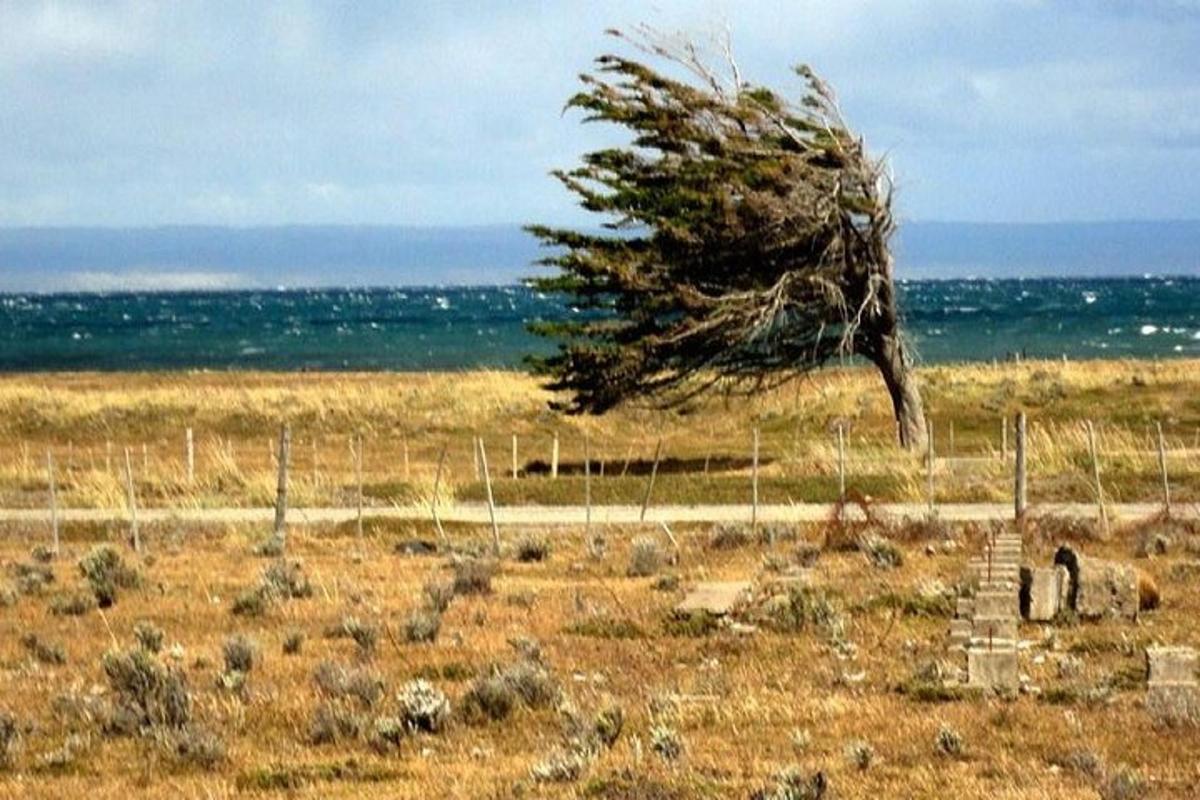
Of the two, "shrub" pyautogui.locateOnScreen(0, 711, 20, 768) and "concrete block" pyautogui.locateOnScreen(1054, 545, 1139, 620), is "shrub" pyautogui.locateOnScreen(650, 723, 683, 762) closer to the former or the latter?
"shrub" pyautogui.locateOnScreen(0, 711, 20, 768)

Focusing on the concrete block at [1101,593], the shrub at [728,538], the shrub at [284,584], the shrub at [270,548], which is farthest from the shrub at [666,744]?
the shrub at [270,548]

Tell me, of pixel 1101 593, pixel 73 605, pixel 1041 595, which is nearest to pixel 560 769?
pixel 1041 595

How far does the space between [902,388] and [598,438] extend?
11779mm

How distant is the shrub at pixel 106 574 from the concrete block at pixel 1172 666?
1164 cm

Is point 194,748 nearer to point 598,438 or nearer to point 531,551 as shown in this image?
point 531,551

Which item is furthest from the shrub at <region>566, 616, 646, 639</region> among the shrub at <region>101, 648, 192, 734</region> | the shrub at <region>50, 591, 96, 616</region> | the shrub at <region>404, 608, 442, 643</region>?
the shrub at <region>50, 591, 96, 616</region>

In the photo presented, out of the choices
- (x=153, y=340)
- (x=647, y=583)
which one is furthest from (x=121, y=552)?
(x=153, y=340)

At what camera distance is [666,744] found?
11.9 metres

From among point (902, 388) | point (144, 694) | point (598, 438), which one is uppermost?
point (902, 388)

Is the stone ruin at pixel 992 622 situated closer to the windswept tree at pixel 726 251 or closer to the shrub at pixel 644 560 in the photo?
the shrub at pixel 644 560

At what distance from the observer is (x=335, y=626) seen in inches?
711

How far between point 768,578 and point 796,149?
1776 centimetres

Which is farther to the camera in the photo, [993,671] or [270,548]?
[270,548]

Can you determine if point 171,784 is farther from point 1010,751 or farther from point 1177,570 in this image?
point 1177,570
